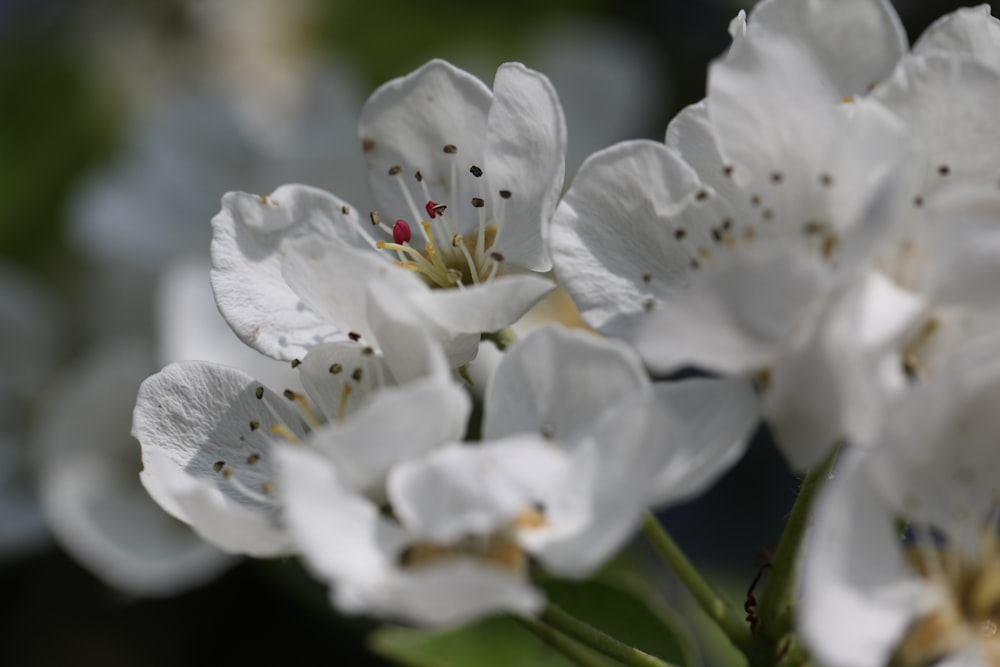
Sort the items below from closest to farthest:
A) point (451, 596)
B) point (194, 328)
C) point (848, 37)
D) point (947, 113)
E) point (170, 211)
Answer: point (451, 596) < point (947, 113) < point (848, 37) < point (194, 328) < point (170, 211)

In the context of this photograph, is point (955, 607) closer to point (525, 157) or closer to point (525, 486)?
point (525, 486)

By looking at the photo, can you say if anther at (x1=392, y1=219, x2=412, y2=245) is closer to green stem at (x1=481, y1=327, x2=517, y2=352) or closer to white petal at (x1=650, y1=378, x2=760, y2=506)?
green stem at (x1=481, y1=327, x2=517, y2=352)

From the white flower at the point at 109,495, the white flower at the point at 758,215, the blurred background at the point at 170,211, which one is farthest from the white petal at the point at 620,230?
the white flower at the point at 109,495

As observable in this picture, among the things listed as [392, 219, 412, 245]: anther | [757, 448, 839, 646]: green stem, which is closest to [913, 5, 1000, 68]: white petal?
[757, 448, 839, 646]: green stem

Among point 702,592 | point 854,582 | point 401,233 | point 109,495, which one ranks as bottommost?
point 109,495

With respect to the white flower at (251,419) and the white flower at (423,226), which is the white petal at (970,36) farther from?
the white flower at (251,419)

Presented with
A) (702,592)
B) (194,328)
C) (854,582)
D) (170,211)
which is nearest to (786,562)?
(702,592)
